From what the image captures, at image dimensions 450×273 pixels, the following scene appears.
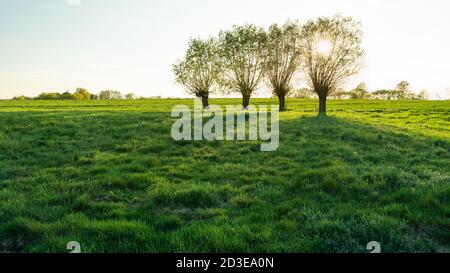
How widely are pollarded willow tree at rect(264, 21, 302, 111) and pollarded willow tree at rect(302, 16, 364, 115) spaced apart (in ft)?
10.6

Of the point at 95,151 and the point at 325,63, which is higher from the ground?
the point at 325,63

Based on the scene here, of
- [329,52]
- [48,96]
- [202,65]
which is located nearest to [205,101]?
[202,65]

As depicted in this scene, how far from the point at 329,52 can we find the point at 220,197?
33125mm

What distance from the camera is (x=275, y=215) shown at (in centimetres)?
804

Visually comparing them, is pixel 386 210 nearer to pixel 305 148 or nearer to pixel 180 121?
pixel 305 148

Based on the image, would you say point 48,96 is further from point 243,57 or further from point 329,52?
point 329,52

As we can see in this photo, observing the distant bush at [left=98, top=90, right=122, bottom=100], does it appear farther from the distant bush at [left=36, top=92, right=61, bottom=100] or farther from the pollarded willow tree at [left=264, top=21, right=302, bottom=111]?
the pollarded willow tree at [left=264, top=21, right=302, bottom=111]

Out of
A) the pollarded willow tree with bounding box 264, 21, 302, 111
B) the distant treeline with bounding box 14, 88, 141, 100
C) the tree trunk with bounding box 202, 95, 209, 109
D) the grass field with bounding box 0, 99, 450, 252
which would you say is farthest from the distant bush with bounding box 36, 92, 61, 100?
the grass field with bounding box 0, 99, 450, 252

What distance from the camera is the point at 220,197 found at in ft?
31.4

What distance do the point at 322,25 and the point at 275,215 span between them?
34875mm

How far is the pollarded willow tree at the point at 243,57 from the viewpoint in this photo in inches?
1775

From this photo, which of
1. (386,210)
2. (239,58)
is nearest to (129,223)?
(386,210)

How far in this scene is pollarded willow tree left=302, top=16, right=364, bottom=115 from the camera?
3812 centimetres
